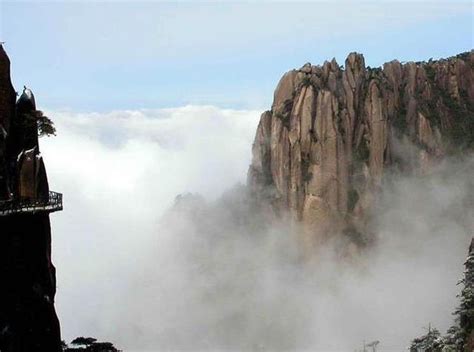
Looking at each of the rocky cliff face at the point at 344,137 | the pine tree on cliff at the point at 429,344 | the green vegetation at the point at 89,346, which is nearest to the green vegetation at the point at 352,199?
the rocky cliff face at the point at 344,137

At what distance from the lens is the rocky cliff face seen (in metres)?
108

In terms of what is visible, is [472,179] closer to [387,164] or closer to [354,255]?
[387,164]

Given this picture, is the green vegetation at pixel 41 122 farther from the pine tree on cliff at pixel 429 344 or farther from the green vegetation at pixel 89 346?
the pine tree on cliff at pixel 429 344

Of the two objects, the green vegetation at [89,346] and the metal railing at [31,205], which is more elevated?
the metal railing at [31,205]

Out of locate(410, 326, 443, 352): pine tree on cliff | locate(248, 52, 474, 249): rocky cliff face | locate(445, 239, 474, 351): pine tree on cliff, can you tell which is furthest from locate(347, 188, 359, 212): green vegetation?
locate(445, 239, 474, 351): pine tree on cliff

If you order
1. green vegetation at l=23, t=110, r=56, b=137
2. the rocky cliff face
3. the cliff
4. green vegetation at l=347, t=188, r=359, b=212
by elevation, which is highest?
the rocky cliff face

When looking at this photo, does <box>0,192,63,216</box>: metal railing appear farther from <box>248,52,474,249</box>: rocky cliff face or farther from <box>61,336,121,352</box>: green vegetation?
<box>248,52,474,249</box>: rocky cliff face

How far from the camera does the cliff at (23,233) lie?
3266 centimetres

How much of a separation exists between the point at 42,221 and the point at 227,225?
85147 millimetres

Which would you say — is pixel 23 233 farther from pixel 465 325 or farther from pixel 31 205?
pixel 465 325

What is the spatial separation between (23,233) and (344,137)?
80.6 meters

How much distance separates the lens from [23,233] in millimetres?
34406

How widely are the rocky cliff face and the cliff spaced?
7355 cm

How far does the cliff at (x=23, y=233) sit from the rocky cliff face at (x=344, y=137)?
73549mm
